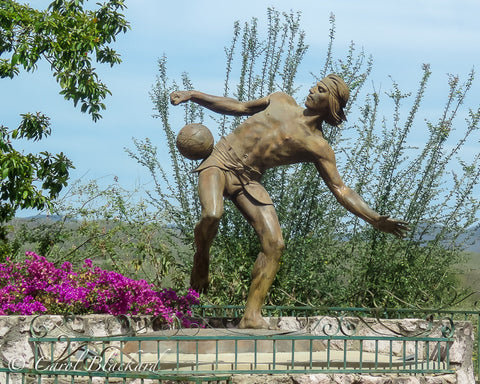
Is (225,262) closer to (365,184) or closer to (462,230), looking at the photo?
(365,184)

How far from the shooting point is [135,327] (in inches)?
308

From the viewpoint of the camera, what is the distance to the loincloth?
7562mm

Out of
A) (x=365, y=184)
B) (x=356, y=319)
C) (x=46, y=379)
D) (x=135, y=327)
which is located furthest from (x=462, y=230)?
(x=46, y=379)

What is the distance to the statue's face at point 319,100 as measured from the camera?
746 centimetres

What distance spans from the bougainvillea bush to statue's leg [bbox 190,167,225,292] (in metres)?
0.60

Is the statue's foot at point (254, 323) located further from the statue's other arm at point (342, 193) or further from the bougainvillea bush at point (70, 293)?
the statue's other arm at point (342, 193)

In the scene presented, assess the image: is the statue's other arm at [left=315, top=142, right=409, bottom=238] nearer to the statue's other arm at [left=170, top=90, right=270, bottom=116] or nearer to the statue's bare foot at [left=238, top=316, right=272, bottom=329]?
the statue's other arm at [left=170, top=90, right=270, bottom=116]

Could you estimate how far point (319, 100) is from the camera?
24.5ft

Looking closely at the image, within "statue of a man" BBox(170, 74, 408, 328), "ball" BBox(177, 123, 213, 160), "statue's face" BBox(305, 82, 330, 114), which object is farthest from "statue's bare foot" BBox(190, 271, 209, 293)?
"statue's face" BBox(305, 82, 330, 114)

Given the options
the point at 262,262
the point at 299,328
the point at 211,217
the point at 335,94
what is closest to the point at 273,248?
the point at 262,262

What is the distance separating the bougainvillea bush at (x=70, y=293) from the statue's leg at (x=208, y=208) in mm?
603

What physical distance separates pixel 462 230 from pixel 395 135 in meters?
1.36

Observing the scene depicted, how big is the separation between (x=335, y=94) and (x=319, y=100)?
163 mm

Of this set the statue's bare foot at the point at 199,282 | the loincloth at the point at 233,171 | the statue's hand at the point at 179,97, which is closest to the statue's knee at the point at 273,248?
the loincloth at the point at 233,171
